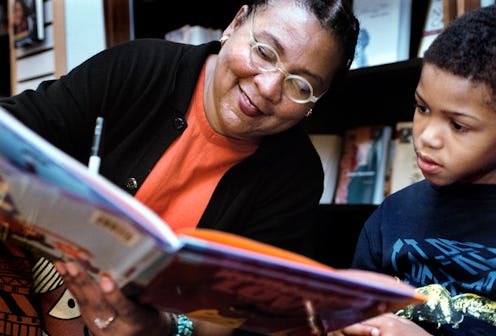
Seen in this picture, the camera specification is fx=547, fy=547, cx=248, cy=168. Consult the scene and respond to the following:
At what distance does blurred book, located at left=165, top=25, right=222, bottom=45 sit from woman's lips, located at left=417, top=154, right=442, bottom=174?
1.16 m

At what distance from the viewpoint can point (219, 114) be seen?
3.54 feet

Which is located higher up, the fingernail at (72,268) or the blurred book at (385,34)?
the blurred book at (385,34)

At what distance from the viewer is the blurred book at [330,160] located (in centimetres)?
185

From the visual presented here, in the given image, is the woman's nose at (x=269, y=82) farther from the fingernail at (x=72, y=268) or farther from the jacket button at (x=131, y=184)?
the fingernail at (x=72, y=268)

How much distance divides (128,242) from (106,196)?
6 cm

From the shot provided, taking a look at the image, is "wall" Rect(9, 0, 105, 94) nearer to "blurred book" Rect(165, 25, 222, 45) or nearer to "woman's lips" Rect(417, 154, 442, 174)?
"blurred book" Rect(165, 25, 222, 45)

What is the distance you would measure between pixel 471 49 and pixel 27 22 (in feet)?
6.32

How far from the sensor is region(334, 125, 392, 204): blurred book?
1.73 m

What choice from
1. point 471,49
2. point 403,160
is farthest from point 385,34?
point 471,49

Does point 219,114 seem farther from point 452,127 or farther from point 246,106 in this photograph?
point 452,127

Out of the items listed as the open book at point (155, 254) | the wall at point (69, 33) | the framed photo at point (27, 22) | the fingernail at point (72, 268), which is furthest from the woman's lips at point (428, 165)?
the framed photo at point (27, 22)

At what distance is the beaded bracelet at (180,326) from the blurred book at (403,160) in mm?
959

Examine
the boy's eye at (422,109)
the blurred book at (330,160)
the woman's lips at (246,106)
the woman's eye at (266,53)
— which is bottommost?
the blurred book at (330,160)

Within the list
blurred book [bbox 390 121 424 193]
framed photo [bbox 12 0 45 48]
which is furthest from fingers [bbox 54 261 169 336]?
framed photo [bbox 12 0 45 48]
